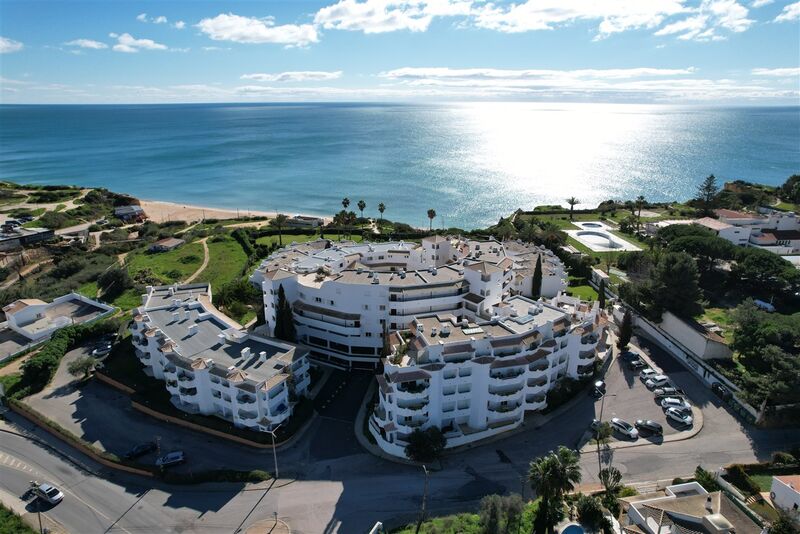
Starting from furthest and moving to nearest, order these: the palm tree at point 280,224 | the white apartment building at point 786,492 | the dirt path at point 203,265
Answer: the palm tree at point 280,224, the dirt path at point 203,265, the white apartment building at point 786,492

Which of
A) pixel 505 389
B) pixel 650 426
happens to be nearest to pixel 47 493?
pixel 505 389

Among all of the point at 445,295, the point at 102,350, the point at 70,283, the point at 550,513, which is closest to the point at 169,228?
the point at 70,283

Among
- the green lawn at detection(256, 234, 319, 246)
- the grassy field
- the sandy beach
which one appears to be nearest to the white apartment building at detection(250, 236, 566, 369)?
the grassy field

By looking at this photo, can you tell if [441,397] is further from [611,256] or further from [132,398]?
[611,256]

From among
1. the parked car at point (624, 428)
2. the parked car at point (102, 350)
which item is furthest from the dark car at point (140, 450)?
the parked car at point (624, 428)

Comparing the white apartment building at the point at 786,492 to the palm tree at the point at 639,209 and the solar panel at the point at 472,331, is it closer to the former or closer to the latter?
the solar panel at the point at 472,331
